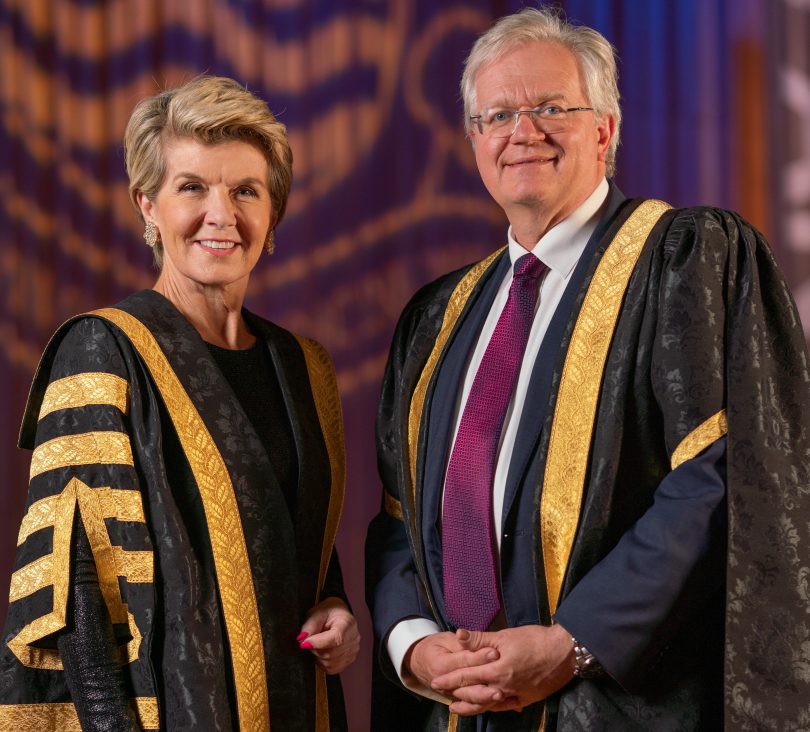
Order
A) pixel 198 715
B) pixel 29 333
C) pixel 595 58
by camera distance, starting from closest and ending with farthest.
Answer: pixel 198 715, pixel 595 58, pixel 29 333

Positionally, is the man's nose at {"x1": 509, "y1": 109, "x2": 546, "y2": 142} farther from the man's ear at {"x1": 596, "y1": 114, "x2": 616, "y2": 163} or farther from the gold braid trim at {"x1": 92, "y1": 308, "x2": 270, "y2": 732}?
the gold braid trim at {"x1": 92, "y1": 308, "x2": 270, "y2": 732}

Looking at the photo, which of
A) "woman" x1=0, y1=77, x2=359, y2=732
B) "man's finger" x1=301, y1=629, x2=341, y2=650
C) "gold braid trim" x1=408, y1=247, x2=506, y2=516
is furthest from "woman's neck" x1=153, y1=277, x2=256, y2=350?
"man's finger" x1=301, y1=629, x2=341, y2=650

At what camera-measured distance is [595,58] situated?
2107 mm

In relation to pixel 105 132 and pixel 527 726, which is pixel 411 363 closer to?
pixel 527 726

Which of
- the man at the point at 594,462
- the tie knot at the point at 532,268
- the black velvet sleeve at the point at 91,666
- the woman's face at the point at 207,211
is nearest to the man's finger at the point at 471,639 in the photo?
the man at the point at 594,462

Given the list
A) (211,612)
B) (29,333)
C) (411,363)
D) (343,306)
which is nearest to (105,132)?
(29,333)

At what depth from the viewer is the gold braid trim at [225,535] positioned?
192 cm

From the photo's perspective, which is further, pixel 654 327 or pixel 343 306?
pixel 343 306

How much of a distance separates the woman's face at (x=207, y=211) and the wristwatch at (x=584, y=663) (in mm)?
966

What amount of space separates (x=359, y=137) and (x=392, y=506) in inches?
56.1

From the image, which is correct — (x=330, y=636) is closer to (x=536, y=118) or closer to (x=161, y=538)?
(x=161, y=538)

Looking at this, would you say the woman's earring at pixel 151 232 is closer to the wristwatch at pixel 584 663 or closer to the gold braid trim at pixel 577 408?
the gold braid trim at pixel 577 408

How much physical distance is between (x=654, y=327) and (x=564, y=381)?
0.18 meters

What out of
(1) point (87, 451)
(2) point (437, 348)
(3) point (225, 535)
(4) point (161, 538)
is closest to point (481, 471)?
(2) point (437, 348)
